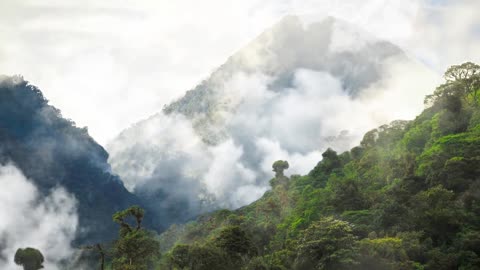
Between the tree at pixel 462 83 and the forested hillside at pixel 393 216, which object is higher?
the tree at pixel 462 83

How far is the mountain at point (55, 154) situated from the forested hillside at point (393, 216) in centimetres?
4805

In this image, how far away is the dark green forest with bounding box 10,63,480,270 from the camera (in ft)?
166

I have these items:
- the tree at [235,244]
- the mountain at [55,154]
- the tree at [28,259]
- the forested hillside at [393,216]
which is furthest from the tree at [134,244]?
the mountain at [55,154]

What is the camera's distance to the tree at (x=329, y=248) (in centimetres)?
4809

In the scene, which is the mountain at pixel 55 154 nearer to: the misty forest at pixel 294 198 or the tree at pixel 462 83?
the misty forest at pixel 294 198

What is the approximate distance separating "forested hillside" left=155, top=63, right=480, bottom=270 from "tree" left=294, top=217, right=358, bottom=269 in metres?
0.10

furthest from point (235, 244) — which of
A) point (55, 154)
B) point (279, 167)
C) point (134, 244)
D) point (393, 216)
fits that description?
point (55, 154)

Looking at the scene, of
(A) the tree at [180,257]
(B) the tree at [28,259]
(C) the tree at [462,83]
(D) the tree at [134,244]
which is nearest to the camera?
(D) the tree at [134,244]

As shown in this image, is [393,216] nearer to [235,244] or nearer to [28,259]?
[235,244]

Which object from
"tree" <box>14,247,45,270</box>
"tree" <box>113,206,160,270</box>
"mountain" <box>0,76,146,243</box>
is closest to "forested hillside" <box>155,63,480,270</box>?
"tree" <box>113,206,160,270</box>

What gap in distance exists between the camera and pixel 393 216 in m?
61.7

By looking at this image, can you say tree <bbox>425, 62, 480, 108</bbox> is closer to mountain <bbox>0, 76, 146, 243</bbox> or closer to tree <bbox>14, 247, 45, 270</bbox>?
tree <bbox>14, 247, 45, 270</bbox>

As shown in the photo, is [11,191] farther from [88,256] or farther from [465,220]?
[465,220]

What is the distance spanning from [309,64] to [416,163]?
121 metres
